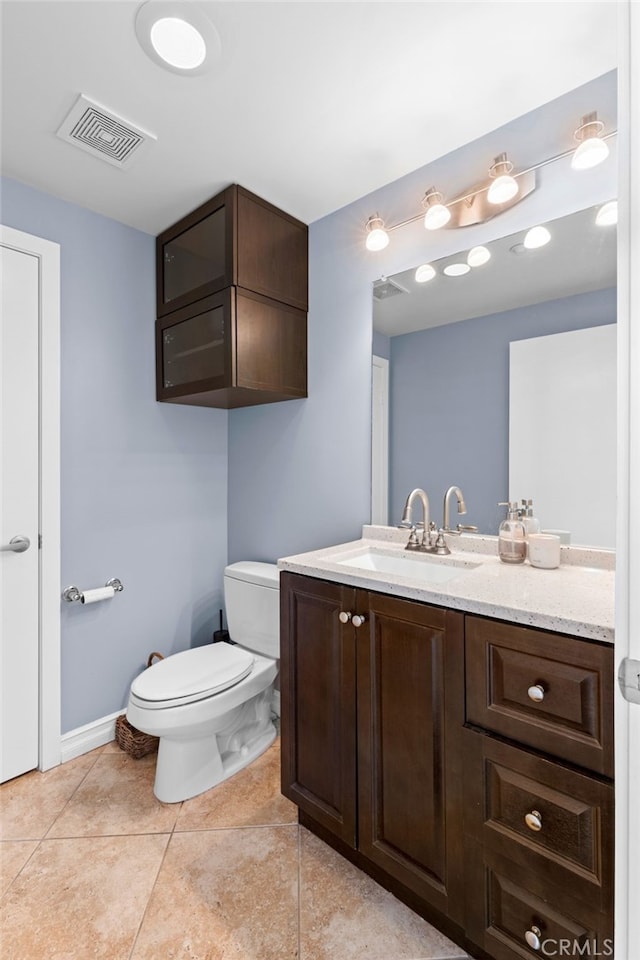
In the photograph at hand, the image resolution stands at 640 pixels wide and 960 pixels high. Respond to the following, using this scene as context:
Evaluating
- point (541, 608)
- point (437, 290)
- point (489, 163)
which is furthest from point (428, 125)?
point (541, 608)

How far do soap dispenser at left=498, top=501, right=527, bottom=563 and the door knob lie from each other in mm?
1820

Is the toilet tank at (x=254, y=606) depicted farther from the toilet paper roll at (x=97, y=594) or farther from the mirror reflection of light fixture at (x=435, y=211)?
the mirror reflection of light fixture at (x=435, y=211)

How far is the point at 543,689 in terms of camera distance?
0.94 meters

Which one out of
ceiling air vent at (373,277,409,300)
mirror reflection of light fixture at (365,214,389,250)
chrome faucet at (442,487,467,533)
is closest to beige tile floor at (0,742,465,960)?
chrome faucet at (442,487,467,533)

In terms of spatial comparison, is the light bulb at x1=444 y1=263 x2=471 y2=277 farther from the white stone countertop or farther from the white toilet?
the white toilet

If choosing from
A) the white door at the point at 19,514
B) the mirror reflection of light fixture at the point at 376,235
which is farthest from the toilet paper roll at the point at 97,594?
the mirror reflection of light fixture at the point at 376,235

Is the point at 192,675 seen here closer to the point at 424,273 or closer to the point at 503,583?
the point at 503,583

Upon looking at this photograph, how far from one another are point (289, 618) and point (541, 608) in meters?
0.80

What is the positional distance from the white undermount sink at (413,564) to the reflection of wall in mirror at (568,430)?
0.33 m

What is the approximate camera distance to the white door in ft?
5.69

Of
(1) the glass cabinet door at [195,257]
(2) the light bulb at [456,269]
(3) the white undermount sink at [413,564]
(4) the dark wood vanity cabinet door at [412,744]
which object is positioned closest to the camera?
(4) the dark wood vanity cabinet door at [412,744]

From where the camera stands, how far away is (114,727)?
2.06 meters

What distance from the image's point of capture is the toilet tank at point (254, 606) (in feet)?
6.59

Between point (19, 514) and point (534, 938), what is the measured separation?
80.9 inches
